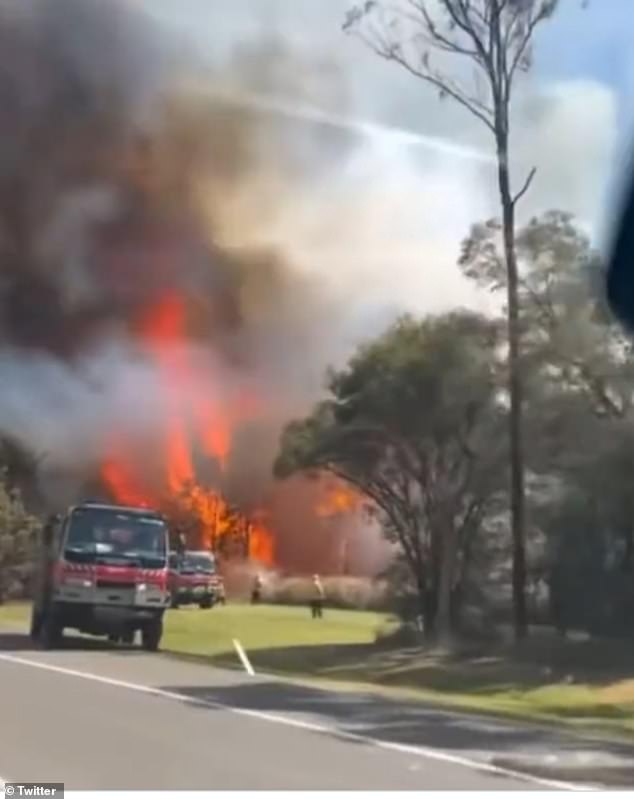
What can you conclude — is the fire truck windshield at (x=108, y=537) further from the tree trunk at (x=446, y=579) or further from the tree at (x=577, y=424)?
the tree trunk at (x=446, y=579)

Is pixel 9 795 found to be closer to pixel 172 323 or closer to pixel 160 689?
pixel 160 689

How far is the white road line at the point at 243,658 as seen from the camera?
26.2 metres

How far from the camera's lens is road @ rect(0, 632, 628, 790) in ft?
40.2

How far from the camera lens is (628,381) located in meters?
34.0

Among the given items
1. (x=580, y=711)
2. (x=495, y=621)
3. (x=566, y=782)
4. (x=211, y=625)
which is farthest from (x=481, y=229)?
(x=566, y=782)

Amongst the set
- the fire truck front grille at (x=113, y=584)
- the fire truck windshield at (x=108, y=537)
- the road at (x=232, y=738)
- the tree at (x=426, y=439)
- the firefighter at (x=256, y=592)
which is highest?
the tree at (x=426, y=439)

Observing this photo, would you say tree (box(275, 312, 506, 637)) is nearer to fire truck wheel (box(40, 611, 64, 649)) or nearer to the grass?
the grass

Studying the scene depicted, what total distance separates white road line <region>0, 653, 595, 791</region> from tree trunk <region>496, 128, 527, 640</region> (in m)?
12.6

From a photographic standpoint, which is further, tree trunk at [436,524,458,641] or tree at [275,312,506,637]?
tree at [275,312,506,637]

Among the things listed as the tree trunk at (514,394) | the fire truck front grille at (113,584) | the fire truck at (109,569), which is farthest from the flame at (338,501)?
the fire truck front grille at (113,584)

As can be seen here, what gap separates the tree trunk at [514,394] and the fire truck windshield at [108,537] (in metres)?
7.88

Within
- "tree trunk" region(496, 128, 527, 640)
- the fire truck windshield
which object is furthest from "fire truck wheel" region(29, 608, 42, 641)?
"tree trunk" region(496, 128, 527, 640)

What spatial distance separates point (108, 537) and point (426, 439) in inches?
493

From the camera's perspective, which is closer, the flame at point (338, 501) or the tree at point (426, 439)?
the tree at point (426, 439)
